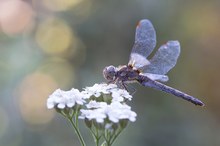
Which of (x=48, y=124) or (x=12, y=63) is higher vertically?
(x=12, y=63)

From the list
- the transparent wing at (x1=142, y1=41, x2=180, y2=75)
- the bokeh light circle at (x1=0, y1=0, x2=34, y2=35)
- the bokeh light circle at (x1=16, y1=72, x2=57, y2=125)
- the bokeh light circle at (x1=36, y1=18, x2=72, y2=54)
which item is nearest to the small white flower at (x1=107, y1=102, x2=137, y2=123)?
the transparent wing at (x1=142, y1=41, x2=180, y2=75)

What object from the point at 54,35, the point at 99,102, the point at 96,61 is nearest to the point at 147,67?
the point at 99,102

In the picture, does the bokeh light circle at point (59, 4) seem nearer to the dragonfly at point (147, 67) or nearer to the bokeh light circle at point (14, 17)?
the bokeh light circle at point (14, 17)

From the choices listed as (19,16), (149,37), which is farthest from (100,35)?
(149,37)

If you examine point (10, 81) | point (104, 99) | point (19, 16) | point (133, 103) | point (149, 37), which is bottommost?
point (104, 99)

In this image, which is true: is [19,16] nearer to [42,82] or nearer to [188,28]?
[42,82]

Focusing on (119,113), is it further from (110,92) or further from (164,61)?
(164,61)

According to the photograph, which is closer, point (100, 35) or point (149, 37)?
point (149, 37)

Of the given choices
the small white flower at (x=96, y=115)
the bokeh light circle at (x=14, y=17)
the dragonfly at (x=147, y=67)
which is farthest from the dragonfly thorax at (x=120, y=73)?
the bokeh light circle at (x=14, y=17)
